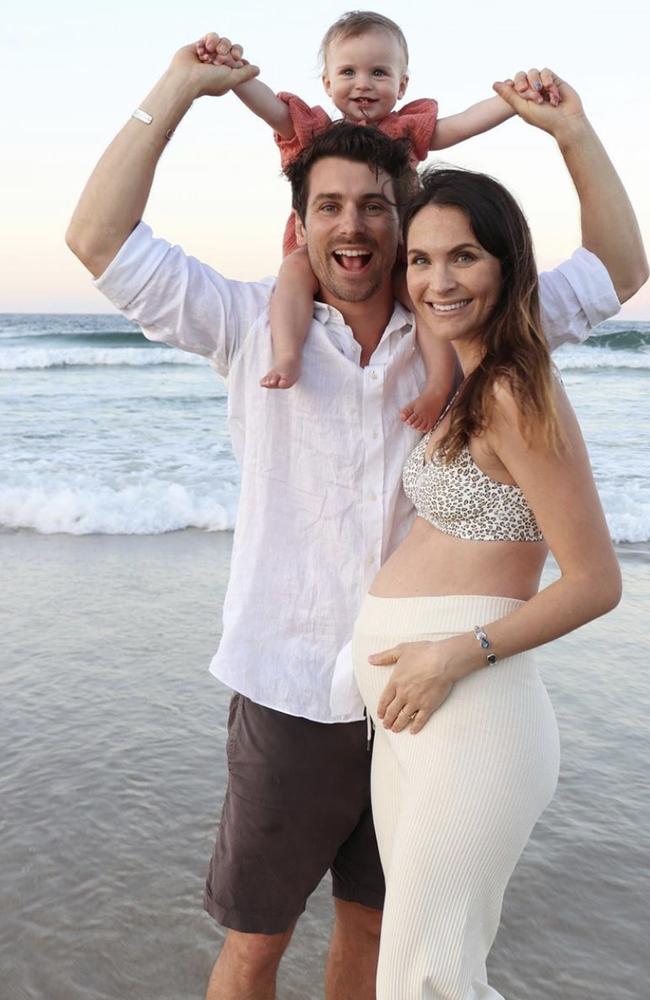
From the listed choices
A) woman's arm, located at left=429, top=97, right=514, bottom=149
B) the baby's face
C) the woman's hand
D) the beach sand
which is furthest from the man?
the baby's face

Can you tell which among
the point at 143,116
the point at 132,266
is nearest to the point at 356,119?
the point at 143,116

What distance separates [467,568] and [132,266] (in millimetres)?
953

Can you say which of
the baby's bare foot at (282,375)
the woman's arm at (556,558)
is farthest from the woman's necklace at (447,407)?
the baby's bare foot at (282,375)

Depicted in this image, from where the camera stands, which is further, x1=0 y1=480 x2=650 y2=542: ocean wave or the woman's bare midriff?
x1=0 y1=480 x2=650 y2=542: ocean wave

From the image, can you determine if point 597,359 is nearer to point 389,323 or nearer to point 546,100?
point 546,100

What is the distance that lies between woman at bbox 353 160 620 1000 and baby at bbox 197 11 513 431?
0.26 metres

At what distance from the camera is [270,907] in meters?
2.50

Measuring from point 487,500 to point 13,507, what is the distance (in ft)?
21.4

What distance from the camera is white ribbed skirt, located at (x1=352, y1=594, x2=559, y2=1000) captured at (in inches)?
76.0

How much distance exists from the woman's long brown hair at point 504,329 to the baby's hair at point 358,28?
156 cm

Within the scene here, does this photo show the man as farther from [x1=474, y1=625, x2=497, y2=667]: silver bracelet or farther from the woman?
[x1=474, y1=625, x2=497, y2=667]: silver bracelet

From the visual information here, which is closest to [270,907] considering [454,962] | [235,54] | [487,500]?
[454,962]

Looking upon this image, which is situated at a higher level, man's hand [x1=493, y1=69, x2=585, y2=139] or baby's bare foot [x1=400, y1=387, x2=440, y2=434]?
man's hand [x1=493, y1=69, x2=585, y2=139]

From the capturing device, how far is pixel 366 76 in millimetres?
3459
